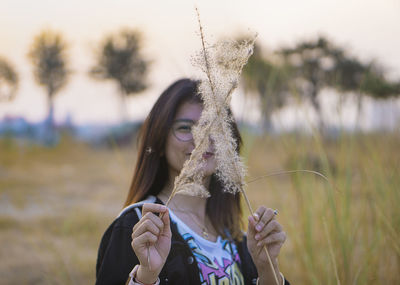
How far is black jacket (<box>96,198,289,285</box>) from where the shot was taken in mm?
1262

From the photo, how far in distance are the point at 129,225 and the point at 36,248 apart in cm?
360

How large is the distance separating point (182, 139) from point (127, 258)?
1.61 feet

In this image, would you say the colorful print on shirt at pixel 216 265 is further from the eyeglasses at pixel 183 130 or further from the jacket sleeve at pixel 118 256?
the eyeglasses at pixel 183 130

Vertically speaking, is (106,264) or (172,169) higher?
(172,169)

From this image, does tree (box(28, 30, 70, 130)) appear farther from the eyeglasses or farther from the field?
the eyeglasses

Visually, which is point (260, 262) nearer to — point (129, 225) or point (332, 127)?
point (129, 225)

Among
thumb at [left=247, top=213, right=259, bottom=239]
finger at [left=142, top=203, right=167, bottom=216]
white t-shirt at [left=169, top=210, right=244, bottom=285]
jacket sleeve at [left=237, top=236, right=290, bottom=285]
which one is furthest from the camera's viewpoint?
jacket sleeve at [left=237, top=236, right=290, bottom=285]

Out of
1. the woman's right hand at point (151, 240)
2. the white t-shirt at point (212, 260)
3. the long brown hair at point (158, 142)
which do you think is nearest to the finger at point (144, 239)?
the woman's right hand at point (151, 240)

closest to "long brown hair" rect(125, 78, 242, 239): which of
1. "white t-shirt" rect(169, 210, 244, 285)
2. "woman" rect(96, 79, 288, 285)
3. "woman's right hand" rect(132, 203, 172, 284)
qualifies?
"woman" rect(96, 79, 288, 285)

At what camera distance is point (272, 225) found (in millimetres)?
1064

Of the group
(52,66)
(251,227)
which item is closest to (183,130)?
(251,227)

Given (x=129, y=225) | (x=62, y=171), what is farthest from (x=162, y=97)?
(x=62, y=171)

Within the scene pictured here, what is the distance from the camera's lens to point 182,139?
144 centimetres

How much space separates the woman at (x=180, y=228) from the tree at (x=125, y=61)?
18.8m
